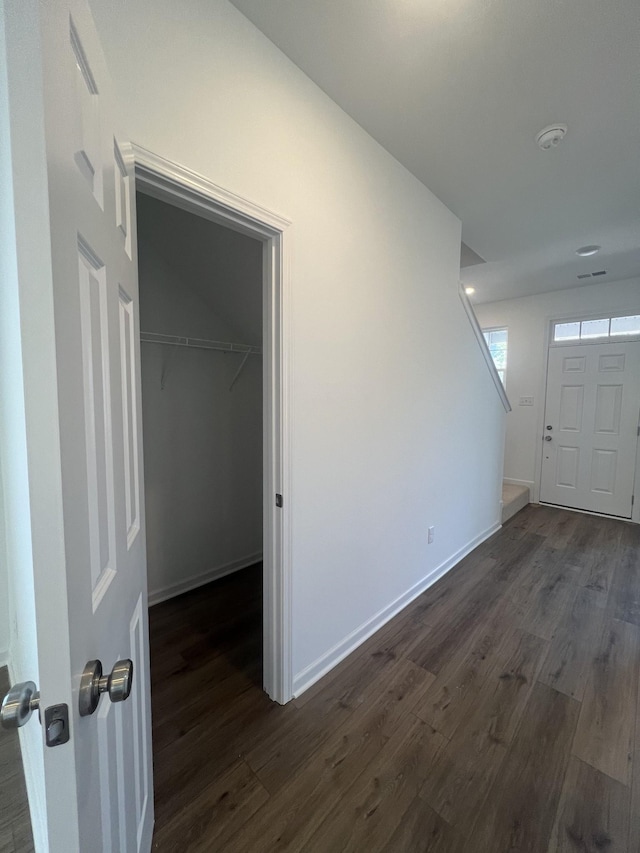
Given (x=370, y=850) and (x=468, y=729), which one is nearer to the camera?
(x=370, y=850)

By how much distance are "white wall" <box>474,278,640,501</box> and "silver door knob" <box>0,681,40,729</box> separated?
209 inches

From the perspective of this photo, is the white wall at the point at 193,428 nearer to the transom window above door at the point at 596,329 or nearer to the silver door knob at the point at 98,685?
the silver door knob at the point at 98,685

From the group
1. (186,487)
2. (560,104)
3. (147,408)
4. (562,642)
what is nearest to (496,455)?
(562,642)

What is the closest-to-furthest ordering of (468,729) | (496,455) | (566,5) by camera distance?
1. (566,5)
2. (468,729)
3. (496,455)

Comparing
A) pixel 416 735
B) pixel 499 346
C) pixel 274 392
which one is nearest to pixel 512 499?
pixel 499 346

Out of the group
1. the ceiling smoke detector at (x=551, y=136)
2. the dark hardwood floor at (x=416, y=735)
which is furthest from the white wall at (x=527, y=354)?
the ceiling smoke detector at (x=551, y=136)

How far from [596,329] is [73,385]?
208 inches

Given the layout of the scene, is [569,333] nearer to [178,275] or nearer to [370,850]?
[178,275]

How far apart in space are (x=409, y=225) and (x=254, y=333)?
4.11 ft

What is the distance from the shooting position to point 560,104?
5.29 ft

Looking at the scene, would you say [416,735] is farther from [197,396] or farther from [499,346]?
[499,346]

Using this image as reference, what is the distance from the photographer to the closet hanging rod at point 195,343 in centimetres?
218

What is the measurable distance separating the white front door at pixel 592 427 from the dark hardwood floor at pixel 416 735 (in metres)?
2.20

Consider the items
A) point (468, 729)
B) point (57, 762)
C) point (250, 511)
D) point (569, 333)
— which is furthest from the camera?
point (569, 333)
